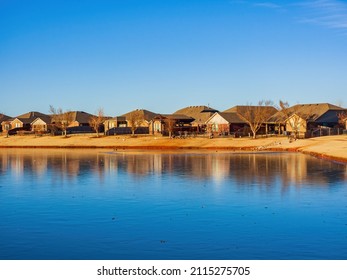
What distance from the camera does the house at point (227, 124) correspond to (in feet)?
387

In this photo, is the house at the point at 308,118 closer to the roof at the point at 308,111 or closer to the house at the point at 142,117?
the roof at the point at 308,111

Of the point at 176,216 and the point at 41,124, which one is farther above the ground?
the point at 41,124

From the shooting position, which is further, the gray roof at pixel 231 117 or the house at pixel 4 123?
the house at pixel 4 123

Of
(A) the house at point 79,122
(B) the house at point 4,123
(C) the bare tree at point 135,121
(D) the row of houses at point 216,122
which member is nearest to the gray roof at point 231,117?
(D) the row of houses at point 216,122

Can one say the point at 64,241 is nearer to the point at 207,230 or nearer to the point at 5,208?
the point at 207,230

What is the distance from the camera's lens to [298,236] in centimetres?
2252

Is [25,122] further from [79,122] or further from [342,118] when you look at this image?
[342,118]

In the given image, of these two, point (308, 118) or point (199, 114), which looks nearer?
point (308, 118)

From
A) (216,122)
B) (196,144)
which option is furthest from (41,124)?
(196,144)

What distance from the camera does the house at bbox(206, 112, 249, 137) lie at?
117938 mm

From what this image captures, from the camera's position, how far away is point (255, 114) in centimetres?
11244

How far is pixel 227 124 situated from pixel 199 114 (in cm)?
2520

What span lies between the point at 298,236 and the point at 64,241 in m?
8.62
